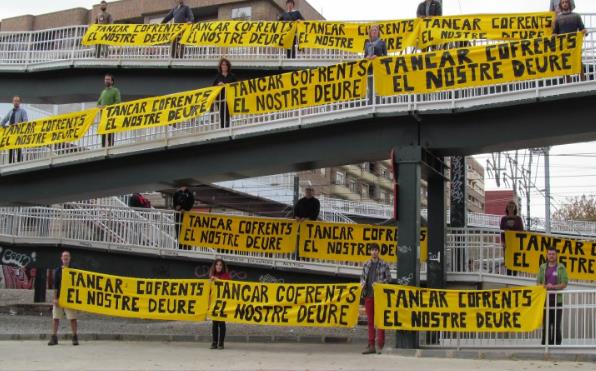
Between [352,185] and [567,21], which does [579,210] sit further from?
[567,21]

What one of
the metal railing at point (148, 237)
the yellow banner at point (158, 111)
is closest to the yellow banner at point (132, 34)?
the yellow banner at point (158, 111)

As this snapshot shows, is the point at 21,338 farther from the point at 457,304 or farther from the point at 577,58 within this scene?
the point at 577,58

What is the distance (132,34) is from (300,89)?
8.52m

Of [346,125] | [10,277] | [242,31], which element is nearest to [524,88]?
[346,125]

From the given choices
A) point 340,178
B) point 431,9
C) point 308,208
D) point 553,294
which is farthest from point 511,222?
point 340,178

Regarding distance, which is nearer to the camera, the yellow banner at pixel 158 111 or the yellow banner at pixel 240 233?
the yellow banner at pixel 158 111

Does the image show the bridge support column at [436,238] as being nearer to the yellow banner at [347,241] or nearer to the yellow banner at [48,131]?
the yellow banner at [347,241]

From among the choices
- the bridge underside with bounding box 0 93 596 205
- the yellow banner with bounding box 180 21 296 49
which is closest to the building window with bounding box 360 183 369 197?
the yellow banner with bounding box 180 21 296 49

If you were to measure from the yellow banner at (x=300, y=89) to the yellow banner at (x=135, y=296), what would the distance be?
13.2 ft

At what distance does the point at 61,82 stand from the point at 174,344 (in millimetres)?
12119

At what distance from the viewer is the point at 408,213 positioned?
13789 millimetres

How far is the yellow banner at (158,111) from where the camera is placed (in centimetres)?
1545

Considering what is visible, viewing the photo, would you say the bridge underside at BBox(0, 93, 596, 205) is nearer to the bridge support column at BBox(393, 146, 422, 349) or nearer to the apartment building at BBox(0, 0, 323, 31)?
the bridge support column at BBox(393, 146, 422, 349)

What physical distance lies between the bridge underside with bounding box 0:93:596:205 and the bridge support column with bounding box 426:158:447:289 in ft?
3.67
